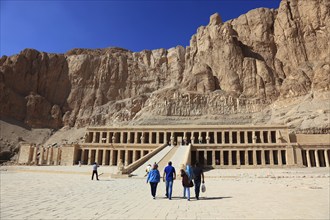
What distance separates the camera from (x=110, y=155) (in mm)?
49406

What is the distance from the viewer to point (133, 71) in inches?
4225

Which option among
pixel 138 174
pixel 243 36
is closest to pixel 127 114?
pixel 243 36

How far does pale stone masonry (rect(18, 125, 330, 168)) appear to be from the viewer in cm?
4322

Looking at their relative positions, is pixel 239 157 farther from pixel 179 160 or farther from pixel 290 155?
pixel 179 160

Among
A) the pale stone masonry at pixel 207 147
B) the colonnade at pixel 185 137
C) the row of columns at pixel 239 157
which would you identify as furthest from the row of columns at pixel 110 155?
the row of columns at pixel 239 157

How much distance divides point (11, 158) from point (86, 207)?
78.1m

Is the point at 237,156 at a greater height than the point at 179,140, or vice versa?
the point at 179,140

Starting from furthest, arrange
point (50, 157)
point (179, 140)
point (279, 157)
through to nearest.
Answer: point (50, 157), point (179, 140), point (279, 157)

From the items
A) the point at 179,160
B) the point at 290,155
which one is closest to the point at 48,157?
the point at 179,160

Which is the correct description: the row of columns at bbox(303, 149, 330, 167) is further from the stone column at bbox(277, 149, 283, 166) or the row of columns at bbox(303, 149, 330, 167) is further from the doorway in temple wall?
the doorway in temple wall

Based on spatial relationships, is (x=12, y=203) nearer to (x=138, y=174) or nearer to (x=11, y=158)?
(x=138, y=174)

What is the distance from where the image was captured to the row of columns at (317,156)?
1683 inches

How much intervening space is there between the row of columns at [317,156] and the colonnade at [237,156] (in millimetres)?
3625

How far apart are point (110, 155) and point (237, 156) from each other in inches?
981
